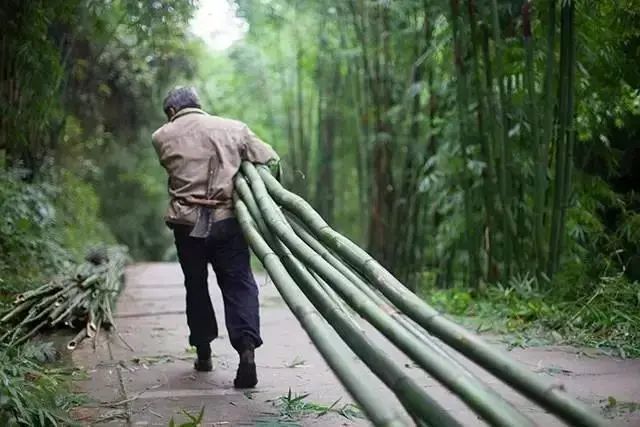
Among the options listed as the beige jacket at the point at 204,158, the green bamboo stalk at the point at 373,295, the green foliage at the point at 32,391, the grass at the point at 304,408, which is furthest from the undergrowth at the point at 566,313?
the green foliage at the point at 32,391

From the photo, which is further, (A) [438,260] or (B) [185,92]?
(A) [438,260]

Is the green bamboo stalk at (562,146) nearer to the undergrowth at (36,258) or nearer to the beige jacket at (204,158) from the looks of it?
the beige jacket at (204,158)

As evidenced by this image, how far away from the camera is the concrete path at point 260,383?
265 centimetres

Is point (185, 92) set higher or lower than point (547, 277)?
higher

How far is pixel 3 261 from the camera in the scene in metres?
4.73

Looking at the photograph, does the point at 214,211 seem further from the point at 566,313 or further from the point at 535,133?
the point at 535,133

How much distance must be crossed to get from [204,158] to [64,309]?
1448mm

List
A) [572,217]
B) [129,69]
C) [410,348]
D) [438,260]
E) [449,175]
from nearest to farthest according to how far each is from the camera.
→ 1. [410,348]
2. [572,217]
3. [449,175]
4. [438,260]
5. [129,69]

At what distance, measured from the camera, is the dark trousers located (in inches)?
122

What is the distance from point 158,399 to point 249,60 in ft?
30.7

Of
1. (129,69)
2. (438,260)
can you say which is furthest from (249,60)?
(438,260)

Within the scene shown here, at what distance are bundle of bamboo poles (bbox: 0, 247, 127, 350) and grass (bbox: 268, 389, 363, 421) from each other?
131 centimetres

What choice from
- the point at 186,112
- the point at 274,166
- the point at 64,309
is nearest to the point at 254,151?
the point at 274,166

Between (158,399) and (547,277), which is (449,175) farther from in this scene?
(158,399)
